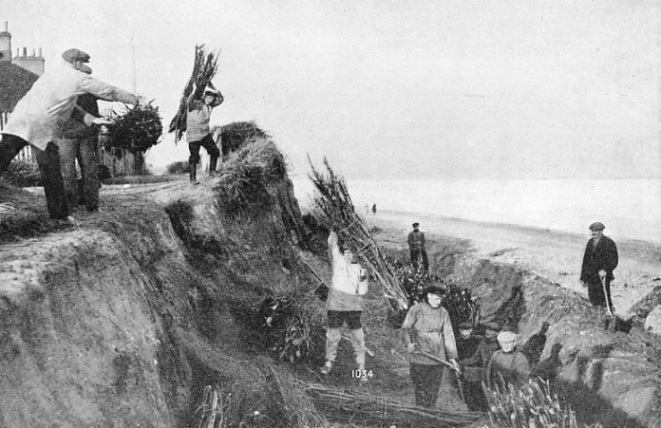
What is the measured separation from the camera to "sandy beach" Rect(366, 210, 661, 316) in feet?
23.7

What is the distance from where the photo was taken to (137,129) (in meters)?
8.82

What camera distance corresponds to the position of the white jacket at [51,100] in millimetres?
4422

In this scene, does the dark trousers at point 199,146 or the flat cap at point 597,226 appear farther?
the dark trousers at point 199,146

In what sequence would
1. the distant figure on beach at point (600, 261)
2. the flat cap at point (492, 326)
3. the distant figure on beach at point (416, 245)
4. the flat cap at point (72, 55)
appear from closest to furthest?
1. the flat cap at point (72, 55)
2. the distant figure on beach at point (600, 261)
3. the flat cap at point (492, 326)
4. the distant figure on beach at point (416, 245)

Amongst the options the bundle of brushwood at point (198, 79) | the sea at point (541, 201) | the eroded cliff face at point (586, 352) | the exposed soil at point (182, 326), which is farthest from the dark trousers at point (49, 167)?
the eroded cliff face at point (586, 352)

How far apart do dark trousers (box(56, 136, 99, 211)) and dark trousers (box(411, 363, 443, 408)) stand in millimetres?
3550

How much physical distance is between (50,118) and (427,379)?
163 inches

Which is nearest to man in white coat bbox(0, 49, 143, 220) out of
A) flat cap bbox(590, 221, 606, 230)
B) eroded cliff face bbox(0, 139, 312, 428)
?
eroded cliff face bbox(0, 139, 312, 428)

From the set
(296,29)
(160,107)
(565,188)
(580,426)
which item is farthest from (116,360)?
(565,188)

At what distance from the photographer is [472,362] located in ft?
19.7

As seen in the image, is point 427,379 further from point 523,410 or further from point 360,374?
point 523,410

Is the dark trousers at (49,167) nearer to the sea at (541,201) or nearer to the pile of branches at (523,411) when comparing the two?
the sea at (541,201)

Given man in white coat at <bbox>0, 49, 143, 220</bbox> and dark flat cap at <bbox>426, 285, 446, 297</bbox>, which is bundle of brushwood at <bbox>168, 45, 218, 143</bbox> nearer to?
man in white coat at <bbox>0, 49, 143, 220</bbox>

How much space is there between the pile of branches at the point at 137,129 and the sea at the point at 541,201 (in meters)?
2.44
